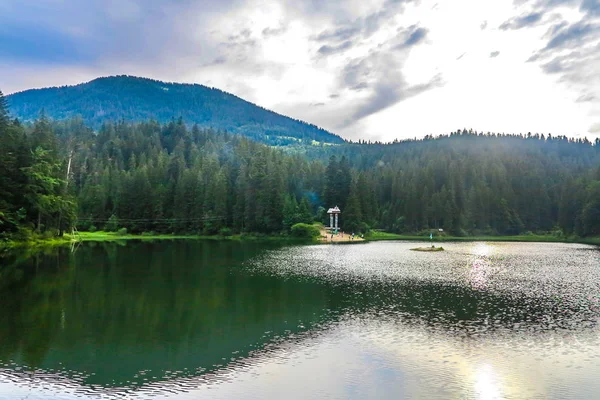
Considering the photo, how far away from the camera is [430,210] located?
150 m

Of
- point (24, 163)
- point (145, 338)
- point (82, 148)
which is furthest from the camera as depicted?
point (82, 148)

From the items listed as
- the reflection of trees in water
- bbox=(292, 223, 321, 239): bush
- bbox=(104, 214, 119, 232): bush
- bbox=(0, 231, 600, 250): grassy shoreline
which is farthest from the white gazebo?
the reflection of trees in water

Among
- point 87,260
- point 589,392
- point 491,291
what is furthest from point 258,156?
point 589,392

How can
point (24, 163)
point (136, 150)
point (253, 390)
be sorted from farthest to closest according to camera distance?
point (136, 150)
point (24, 163)
point (253, 390)

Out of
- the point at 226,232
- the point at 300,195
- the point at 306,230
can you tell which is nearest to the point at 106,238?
the point at 226,232

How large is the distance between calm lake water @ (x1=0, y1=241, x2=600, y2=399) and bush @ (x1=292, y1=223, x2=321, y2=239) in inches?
2927

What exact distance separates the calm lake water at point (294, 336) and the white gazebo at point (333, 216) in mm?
83942

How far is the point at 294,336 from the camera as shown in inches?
947

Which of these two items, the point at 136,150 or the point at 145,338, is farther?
the point at 136,150

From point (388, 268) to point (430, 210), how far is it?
333 feet

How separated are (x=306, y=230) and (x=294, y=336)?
320ft

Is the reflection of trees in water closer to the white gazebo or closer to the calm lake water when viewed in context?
the calm lake water

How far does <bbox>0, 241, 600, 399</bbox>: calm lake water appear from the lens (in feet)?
56.4

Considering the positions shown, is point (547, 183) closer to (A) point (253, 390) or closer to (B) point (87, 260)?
(B) point (87, 260)
